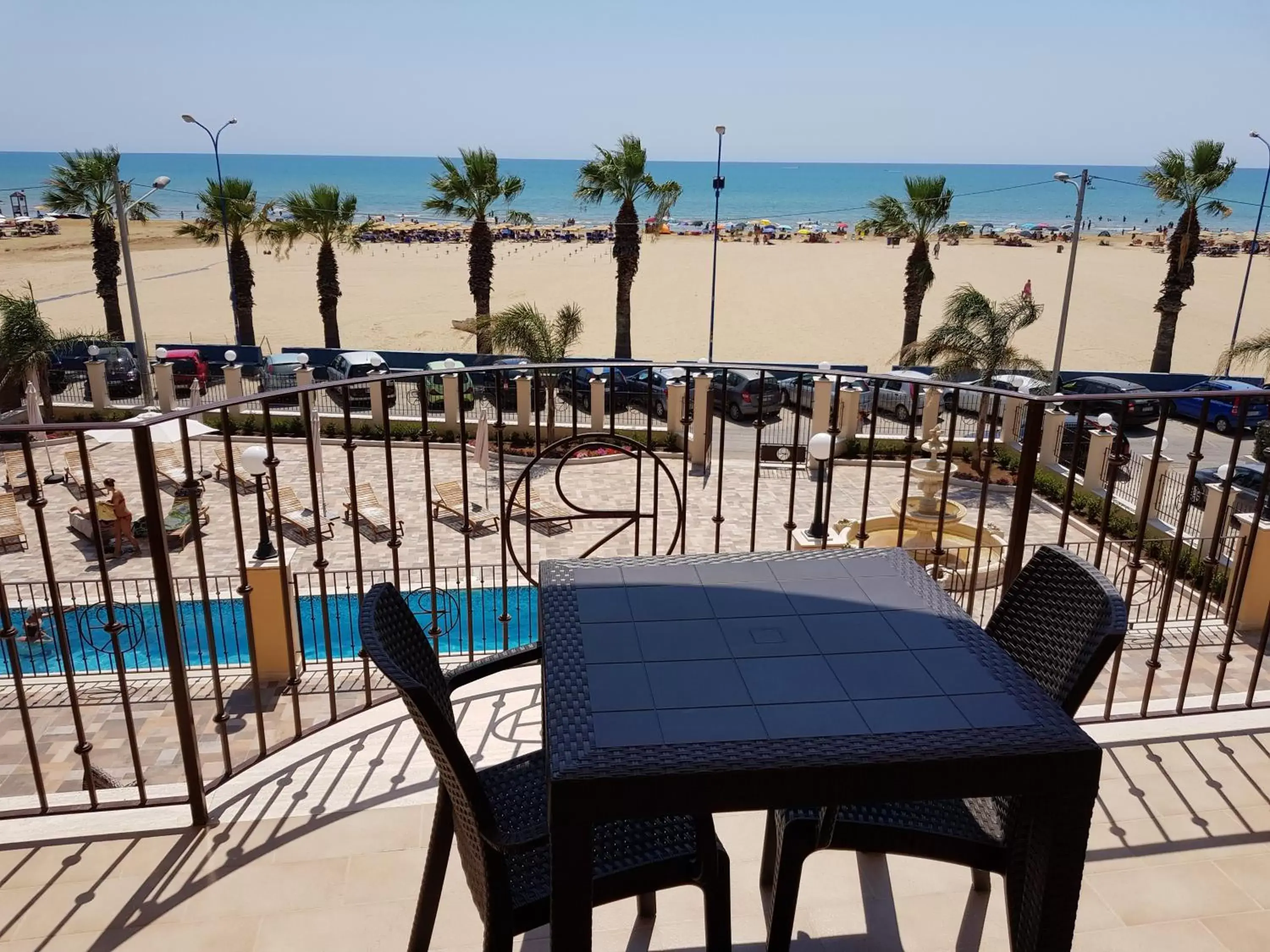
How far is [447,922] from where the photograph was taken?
91.3 inches

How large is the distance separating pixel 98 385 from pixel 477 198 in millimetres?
10588

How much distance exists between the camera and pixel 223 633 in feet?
34.2

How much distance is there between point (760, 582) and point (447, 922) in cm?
122

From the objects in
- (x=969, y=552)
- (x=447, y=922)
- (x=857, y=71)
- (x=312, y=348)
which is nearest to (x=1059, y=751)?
(x=447, y=922)

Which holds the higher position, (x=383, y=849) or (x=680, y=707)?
(x=680, y=707)

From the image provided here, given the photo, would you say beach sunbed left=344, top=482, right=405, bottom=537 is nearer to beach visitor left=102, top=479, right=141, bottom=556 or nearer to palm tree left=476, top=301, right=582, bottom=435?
beach visitor left=102, top=479, right=141, bottom=556

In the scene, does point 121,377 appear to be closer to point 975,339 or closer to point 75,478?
point 75,478

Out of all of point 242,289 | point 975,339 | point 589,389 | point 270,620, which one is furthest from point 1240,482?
point 242,289

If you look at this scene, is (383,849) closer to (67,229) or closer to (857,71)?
(67,229)

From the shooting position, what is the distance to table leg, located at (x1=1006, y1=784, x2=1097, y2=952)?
165 centimetres

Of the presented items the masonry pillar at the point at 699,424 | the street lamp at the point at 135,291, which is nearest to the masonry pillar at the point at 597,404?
the masonry pillar at the point at 699,424

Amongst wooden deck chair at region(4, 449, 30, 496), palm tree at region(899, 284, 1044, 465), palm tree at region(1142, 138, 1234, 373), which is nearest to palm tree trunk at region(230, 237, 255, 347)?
wooden deck chair at region(4, 449, 30, 496)

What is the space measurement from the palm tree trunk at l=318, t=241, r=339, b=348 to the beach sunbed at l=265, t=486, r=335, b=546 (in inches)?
454

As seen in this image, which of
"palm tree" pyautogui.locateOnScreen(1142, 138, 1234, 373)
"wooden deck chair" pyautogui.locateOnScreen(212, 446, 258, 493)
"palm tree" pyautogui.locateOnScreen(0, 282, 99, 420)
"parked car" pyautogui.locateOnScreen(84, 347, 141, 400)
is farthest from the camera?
"palm tree" pyautogui.locateOnScreen(1142, 138, 1234, 373)
